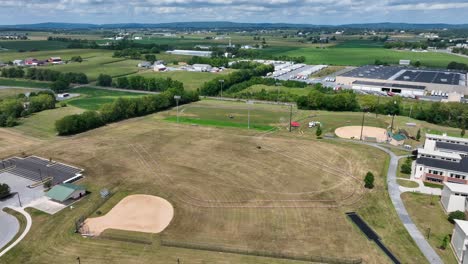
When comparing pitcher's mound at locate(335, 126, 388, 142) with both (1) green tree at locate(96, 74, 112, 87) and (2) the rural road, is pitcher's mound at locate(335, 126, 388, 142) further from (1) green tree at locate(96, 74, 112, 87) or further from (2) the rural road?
(1) green tree at locate(96, 74, 112, 87)

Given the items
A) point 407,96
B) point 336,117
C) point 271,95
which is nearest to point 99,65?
point 271,95

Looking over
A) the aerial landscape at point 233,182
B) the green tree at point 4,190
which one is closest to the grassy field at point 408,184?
the aerial landscape at point 233,182

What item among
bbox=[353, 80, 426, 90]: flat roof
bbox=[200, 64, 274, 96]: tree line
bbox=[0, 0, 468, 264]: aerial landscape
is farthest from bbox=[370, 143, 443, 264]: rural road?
bbox=[200, 64, 274, 96]: tree line

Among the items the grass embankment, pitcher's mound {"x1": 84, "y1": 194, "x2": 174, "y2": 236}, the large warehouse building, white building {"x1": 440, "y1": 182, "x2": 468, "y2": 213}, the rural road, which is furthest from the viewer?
the large warehouse building

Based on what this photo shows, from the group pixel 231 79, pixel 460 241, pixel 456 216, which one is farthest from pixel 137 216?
pixel 231 79

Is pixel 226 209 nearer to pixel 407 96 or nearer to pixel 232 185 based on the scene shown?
pixel 232 185

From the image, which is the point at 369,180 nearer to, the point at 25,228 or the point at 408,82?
the point at 25,228

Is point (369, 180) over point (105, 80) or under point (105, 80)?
under
